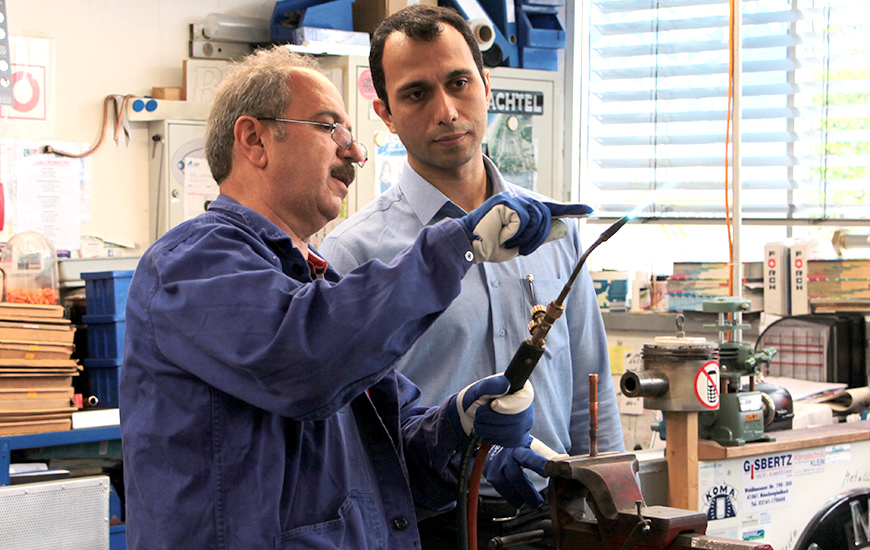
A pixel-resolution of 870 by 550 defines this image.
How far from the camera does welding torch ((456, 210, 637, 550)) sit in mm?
1229

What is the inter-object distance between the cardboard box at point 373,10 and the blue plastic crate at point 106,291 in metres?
1.52

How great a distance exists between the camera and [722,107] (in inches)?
145

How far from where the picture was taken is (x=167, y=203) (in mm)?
3820

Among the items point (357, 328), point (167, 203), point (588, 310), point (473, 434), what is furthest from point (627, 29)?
point (357, 328)

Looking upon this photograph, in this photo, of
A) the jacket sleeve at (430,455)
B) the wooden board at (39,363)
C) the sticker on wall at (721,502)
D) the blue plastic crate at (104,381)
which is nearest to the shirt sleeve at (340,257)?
the jacket sleeve at (430,455)

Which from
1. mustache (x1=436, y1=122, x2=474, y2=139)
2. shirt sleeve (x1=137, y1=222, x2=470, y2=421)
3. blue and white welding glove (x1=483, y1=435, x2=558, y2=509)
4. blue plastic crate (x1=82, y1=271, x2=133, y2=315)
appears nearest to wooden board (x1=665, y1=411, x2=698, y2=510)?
blue and white welding glove (x1=483, y1=435, x2=558, y2=509)

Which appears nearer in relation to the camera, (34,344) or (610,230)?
(610,230)

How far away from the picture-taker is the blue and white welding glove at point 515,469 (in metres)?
1.40

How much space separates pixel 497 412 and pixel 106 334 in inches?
89.4

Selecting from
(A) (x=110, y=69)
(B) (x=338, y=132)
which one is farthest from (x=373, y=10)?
(B) (x=338, y=132)

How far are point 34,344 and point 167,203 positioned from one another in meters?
1.07

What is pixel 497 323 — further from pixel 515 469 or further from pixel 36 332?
pixel 36 332

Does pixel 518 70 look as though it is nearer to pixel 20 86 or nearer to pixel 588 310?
pixel 20 86

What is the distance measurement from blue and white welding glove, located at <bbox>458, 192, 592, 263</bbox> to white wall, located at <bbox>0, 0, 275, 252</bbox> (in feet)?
10.3
